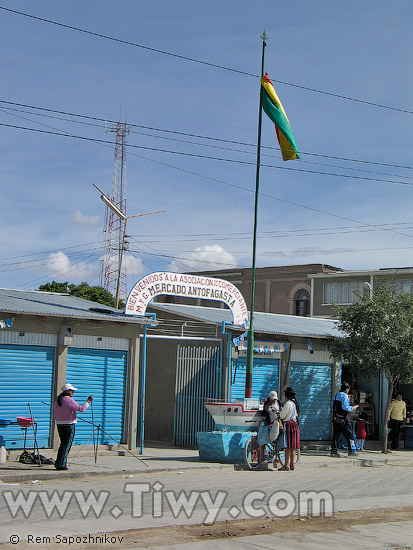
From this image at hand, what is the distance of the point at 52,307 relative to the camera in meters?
17.6

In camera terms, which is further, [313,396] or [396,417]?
[313,396]

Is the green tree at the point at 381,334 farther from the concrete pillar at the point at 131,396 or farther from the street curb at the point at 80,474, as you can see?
the street curb at the point at 80,474

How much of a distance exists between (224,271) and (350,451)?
46.0 meters

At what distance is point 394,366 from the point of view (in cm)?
2061

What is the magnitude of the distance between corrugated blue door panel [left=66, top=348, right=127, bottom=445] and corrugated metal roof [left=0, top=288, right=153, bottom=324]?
964 millimetres

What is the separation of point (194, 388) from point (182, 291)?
9.69 feet

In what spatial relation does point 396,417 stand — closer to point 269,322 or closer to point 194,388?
point 269,322

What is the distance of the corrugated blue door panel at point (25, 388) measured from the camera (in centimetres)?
1647

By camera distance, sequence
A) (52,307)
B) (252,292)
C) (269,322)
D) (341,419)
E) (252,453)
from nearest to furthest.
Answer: (252,453) < (52,307) < (252,292) < (341,419) < (269,322)

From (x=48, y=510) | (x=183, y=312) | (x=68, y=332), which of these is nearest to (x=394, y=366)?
(x=183, y=312)

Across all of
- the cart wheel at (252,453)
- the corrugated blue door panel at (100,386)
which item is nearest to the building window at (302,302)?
the corrugated blue door panel at (100,386)

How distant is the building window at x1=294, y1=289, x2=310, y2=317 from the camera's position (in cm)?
5962

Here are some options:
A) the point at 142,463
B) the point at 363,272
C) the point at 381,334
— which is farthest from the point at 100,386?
the point at 363,272

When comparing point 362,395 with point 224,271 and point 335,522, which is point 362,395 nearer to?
point 335,522
